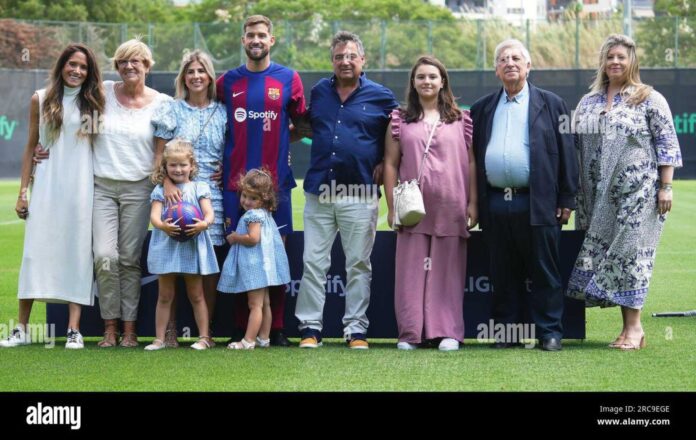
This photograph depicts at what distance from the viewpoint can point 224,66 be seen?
116ft

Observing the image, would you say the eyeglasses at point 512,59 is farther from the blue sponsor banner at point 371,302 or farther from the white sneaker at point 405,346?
the white sneaker at point 405,346

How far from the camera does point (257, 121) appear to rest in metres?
8.15

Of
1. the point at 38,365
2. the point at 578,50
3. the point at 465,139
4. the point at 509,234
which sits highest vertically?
the point at 578,50

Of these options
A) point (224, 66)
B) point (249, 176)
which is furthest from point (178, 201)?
point (224, 66)

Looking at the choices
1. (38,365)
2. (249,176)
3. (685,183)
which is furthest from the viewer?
(685,183)

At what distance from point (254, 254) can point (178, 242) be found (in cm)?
50

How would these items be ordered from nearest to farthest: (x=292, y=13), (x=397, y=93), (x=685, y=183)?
(x=685, y=183) → (x=397, y=93) → (x=292, y=13)

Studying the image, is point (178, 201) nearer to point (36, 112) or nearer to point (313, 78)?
point (36, 112)

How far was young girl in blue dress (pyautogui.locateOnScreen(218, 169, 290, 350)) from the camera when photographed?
317 inches

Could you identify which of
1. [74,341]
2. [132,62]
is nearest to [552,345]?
[74,341]

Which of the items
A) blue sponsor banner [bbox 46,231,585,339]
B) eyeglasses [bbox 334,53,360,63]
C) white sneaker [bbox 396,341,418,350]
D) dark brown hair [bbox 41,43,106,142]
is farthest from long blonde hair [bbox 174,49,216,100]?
white sneaker [bbox 396,341,418,350]

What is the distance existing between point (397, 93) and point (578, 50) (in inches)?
281

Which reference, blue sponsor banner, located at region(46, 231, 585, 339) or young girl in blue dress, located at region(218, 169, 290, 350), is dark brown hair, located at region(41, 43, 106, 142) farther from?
young girl in blue dress, located at region(218, 169, 290, 350)

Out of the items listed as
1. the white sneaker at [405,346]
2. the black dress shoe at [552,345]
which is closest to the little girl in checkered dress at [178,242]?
the white sneaker at [405,346]
